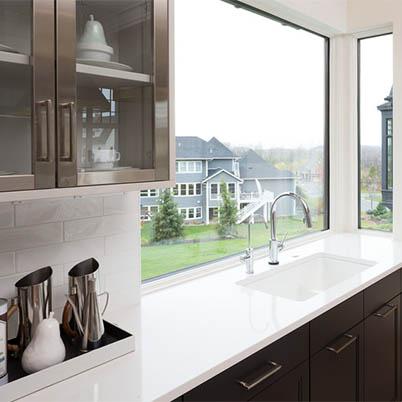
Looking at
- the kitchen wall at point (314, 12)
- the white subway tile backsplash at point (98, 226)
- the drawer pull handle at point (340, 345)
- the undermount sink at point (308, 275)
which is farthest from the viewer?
the kitchen wall at point (314, 12)

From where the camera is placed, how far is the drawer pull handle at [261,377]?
1.33 metres

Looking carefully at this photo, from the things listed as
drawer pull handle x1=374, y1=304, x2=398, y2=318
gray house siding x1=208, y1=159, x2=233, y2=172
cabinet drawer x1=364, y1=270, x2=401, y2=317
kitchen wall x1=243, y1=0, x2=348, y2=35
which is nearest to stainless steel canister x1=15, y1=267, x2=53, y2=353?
gray house siding x1=208, y1=159, x2=233, y2=172

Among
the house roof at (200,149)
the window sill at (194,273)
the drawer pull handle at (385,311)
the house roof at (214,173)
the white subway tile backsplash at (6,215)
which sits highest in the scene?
the house roof at (200,149)

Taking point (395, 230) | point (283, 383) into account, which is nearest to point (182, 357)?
point (283, 383)

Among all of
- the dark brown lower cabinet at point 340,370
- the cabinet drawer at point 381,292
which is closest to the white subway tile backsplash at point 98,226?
the dark brown lower cabinet at point 340,370

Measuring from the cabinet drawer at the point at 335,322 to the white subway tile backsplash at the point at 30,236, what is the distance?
1.00m

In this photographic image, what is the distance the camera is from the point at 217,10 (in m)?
2.28

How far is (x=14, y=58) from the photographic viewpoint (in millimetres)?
1001

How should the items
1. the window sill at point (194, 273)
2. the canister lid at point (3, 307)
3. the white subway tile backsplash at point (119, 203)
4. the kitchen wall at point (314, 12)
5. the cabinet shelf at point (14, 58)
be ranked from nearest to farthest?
the cabinet shelf at point (14, 58) → the canister lid at point (3, 307) → the white subway tile backsplash at point (119, 203) → the window sill at point (194, 273) → the kitchen wall at point (314, 12)

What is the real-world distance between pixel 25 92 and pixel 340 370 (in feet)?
5.32

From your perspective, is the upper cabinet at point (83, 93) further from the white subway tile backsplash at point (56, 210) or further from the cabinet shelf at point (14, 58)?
the white subway tile backsplash at point (56, 210)

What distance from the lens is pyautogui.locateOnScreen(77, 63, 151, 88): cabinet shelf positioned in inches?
44.8

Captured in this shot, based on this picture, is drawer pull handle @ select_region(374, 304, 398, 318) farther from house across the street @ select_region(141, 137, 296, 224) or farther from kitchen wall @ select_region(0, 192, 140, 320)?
kitchen wall @ select_region(0, 192, 140, 320)

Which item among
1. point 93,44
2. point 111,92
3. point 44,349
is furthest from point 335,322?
point 93,44
